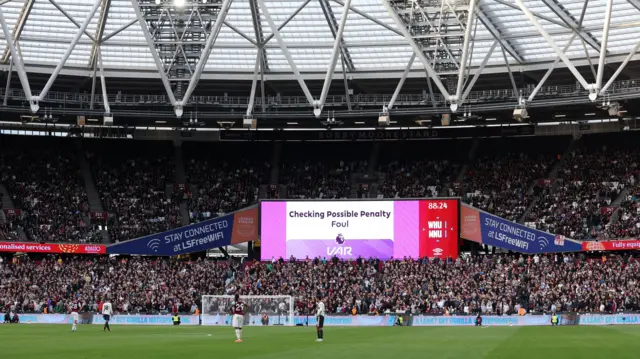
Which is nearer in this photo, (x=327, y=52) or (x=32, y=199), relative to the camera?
(x=327, y=52)

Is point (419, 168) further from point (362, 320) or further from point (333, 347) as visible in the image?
point (333, 347)

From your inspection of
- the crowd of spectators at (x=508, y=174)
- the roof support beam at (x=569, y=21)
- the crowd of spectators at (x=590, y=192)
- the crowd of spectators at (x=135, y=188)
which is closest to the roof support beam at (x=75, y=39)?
the crowd of spectators at (x=135, y=188)

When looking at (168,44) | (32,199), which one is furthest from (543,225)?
(32,199)

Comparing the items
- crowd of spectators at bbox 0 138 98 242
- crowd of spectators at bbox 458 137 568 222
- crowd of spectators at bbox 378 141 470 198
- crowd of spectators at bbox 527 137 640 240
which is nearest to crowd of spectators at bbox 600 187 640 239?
crowd of spectators at bbox 527 137 640 240

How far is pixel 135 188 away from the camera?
243 ft

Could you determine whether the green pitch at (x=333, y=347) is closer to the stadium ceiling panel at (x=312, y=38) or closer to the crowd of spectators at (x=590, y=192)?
the stadium ceiling panel at (x=312, y=38)

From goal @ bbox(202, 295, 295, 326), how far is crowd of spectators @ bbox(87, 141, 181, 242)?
13724mm

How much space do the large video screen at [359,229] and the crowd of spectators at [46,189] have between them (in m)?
13.8

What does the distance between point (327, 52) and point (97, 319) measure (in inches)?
900

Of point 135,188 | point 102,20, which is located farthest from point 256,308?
point 135,188

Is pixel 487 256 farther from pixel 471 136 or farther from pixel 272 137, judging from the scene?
pixel 272 137

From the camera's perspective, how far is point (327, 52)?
65062 millimetres

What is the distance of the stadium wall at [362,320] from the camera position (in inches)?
2048

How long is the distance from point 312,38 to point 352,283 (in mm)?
15915
